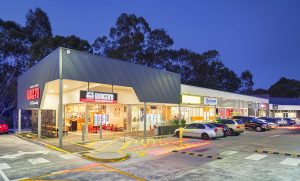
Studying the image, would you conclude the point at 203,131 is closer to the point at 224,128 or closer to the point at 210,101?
the point at 224,128

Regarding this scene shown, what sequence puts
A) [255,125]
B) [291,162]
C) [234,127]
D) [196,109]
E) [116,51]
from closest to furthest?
[291,162] → [234,127] → [255,125] → [196,109] → [116,51]

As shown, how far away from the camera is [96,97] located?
19.9 m

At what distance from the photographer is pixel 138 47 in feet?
188

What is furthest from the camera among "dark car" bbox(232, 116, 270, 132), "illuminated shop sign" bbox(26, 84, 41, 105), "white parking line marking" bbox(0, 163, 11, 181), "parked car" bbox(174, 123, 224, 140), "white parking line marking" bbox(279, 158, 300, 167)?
"dark car" bbox(232, 116, 270, 132)

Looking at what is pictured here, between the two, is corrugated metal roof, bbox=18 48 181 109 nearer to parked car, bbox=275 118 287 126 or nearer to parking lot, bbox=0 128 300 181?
parking lot, bbox=0 128 300 181

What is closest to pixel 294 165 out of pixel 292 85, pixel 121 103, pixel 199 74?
pixel 121 103

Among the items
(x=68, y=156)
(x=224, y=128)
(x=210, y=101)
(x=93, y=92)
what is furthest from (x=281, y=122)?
(x=68, y=156)

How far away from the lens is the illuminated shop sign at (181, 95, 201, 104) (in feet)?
99.5

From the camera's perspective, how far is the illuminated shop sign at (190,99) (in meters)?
30.3

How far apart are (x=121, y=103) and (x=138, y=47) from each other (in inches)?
1291

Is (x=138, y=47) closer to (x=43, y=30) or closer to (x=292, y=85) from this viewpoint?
(x=43, y=30)

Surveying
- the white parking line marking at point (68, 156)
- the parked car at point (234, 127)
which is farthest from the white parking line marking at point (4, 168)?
the parked car at point (234, 127)

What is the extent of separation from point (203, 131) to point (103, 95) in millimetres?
8913

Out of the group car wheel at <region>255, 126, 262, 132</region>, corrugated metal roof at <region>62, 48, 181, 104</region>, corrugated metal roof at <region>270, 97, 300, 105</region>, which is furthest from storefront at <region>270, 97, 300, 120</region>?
corrugated metal roof at <region>62, 48, 181, 104</region>
